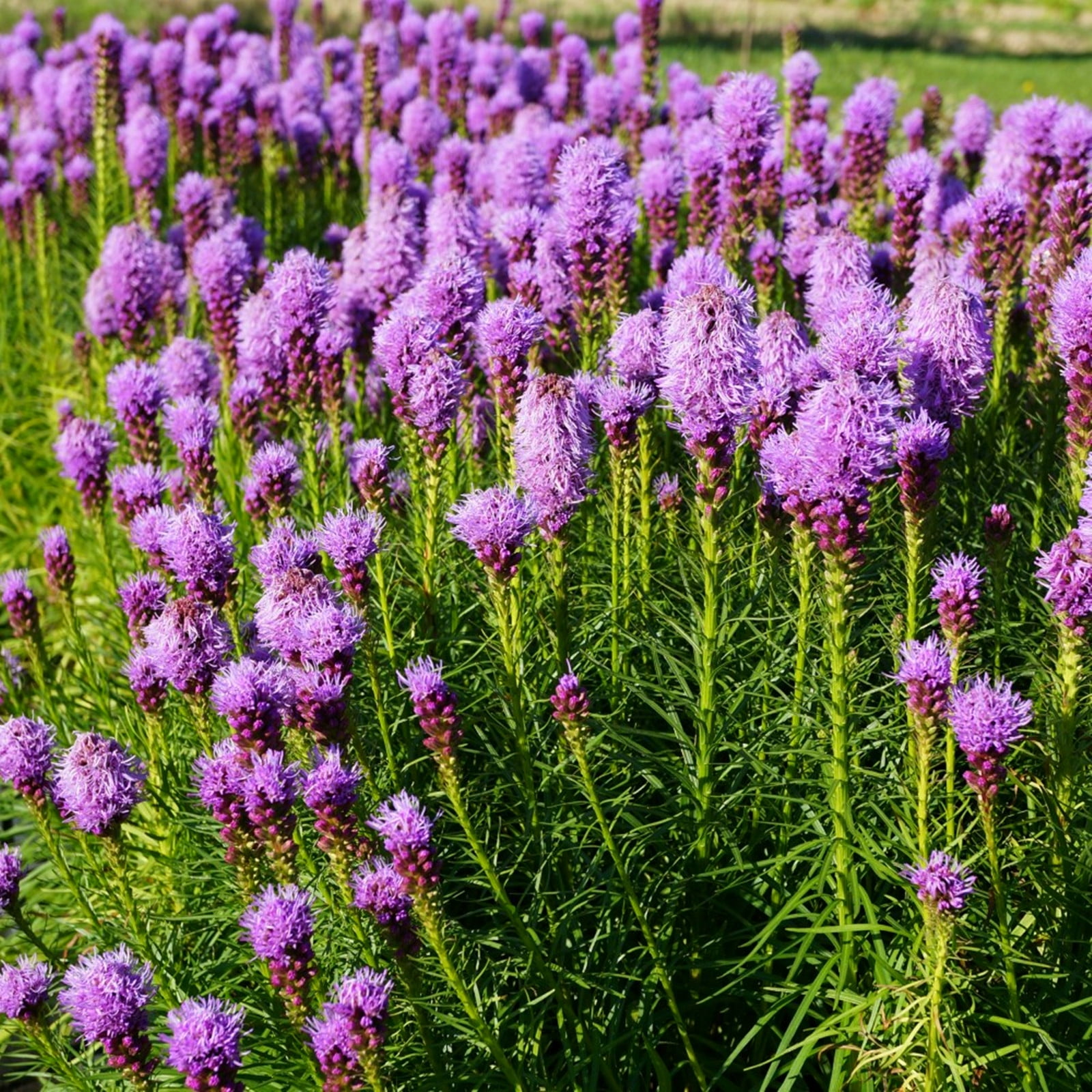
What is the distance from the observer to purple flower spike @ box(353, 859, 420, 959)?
254cm

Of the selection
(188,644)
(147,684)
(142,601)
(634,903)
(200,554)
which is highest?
(200,554)

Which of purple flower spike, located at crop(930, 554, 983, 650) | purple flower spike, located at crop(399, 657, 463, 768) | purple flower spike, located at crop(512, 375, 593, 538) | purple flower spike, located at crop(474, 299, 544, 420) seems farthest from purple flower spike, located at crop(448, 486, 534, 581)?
purple flower spike, located at crop(930, 554, 983, 650)

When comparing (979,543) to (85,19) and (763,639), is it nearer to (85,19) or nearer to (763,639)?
(763,639)

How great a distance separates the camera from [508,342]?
3.64m

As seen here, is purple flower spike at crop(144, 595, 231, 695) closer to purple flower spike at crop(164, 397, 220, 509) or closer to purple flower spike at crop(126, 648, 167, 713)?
purple flower spike at crop(126, 648, 167, 713)

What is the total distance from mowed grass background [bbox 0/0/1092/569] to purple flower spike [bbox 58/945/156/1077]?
4.20 metres

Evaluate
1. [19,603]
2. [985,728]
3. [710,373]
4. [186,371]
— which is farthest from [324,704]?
[186,371]

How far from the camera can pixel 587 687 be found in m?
3.77

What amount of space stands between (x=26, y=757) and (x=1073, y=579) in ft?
8.12

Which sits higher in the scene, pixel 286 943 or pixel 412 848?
pixel 412 848

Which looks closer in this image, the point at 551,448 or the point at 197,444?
the point at 551,448

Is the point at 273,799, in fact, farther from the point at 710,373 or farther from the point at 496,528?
the point at 710,373

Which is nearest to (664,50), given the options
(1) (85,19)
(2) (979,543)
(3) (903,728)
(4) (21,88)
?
(1) (85,19)

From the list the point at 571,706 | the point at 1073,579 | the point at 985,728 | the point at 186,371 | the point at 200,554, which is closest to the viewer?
the point at 985,728
